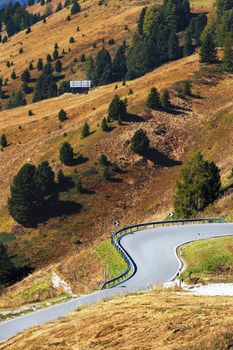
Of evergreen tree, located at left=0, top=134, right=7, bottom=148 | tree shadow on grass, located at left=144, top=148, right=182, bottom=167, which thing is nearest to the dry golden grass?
tree shadow on grass, located at left=144, top=148, right=182, bottom=167

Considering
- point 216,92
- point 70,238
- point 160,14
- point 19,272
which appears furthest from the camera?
point 160,14

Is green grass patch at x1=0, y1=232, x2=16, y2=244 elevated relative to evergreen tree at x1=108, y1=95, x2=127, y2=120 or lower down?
lower down

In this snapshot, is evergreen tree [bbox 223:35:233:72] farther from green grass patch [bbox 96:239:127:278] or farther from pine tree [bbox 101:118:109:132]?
green grass patch [bbox 96:239:127:278]

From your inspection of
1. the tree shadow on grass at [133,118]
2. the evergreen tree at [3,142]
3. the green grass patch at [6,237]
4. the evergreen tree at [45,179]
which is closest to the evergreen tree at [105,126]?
the tree shadow on grass at [133,118]

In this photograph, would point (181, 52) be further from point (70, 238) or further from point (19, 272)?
point (19, 272)

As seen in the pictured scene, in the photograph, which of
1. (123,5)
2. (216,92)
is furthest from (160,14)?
(216,92)

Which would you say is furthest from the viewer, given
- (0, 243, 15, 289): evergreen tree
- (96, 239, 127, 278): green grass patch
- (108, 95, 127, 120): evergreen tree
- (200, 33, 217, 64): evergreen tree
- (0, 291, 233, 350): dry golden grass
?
(200, 33, 217, 64): evergreen tree

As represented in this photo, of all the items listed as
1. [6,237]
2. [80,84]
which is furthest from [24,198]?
[80,84]
